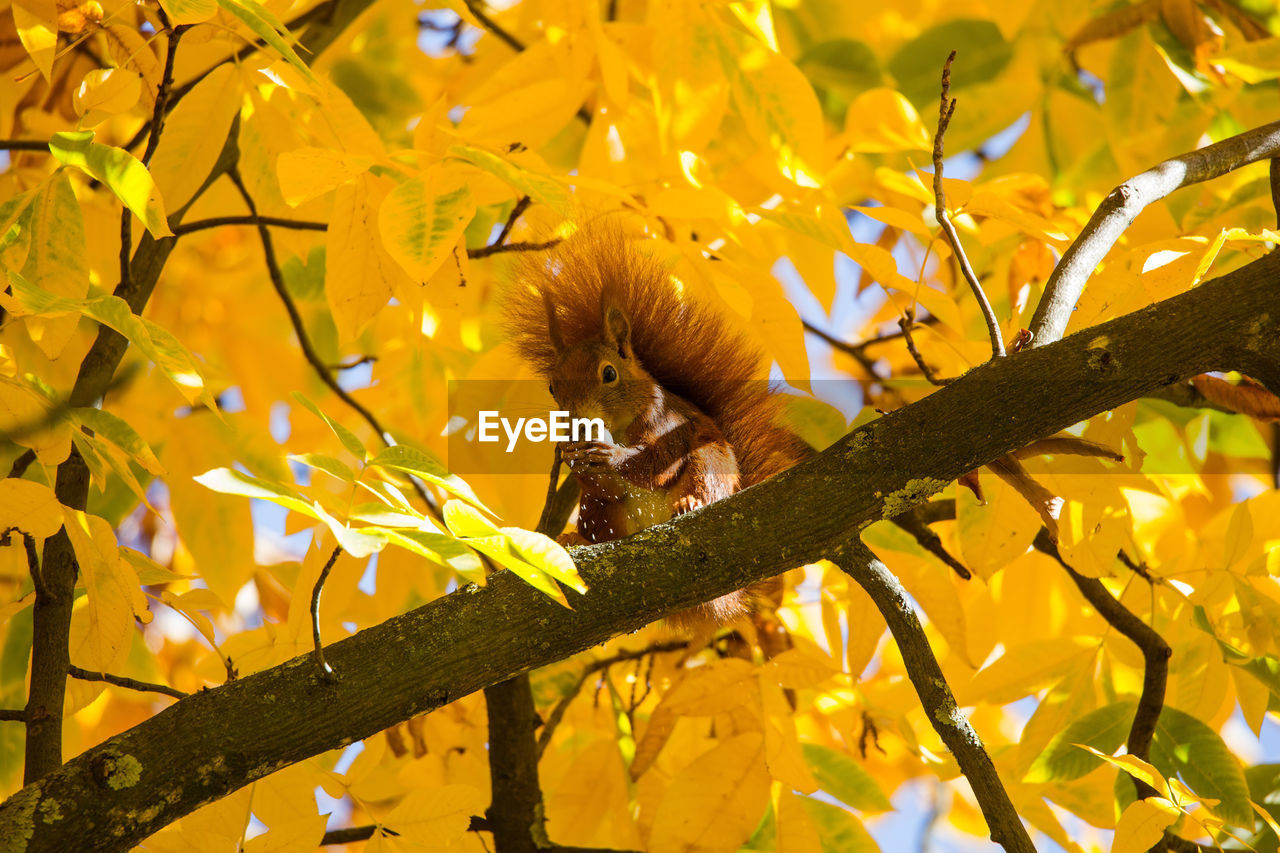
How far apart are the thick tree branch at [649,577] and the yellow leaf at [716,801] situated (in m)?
0.60

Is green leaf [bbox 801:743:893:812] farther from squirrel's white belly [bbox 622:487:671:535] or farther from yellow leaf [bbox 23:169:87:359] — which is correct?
yellow leaf [bbox 23:169:87:359]

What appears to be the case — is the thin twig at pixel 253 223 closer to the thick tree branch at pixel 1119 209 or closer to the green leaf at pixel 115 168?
the green leaf at pixel 115 168

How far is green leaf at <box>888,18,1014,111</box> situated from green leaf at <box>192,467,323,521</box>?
2.26 meters

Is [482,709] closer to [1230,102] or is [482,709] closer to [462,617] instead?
[462,617]

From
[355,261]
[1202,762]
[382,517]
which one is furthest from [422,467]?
[1202,762]

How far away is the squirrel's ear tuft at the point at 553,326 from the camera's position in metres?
2.17

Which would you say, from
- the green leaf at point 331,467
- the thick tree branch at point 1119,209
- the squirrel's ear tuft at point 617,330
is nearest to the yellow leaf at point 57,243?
the green leaf at point 331,467

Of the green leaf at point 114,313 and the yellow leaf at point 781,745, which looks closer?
the green leaf at point 114,313

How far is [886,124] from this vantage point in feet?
6.50

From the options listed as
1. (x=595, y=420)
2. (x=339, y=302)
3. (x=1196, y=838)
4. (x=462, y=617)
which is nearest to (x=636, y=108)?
(x=595, y=420)

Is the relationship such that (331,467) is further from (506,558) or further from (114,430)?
(114,430)

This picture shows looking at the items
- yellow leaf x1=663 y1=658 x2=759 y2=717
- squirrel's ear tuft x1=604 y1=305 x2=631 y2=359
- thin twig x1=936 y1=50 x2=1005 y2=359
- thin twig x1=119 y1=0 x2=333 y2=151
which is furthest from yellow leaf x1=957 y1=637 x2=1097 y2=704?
thin twig x1=119 y1=0 x2=333 y2=151

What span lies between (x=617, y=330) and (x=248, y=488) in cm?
128

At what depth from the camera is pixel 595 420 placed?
2.09 metres
